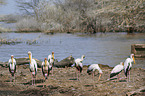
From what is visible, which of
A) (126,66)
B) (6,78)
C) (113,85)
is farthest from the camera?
(6,78)

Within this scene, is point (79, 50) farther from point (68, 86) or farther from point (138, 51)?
point (68, 86)

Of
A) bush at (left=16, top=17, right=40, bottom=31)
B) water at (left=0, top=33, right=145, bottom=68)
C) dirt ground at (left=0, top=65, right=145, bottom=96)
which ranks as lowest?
water at (left=0, top=33, right=145, bottom=68)

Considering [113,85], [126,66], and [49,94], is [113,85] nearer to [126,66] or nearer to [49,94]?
[126,66]

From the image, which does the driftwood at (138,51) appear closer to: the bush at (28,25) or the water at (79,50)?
the water at (79,50)

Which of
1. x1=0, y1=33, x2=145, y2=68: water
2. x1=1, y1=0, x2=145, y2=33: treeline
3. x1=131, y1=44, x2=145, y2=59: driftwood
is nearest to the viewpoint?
x1=131, y1=44, x2=145, y2=59: driftwood

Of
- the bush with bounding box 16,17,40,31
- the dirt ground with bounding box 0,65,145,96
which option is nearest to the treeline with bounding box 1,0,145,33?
the bush with bounding box 16,17,40,31

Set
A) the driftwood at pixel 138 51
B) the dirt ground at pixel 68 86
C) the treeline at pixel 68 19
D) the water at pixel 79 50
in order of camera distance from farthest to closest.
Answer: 1. the treeline at pixel 68 19
2. the water at pixel 79 50
3. the driftwood at pixel 138 51
4. the dirt ground at pixel 68 86

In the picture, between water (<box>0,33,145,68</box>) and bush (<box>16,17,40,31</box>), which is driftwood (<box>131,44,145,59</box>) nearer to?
water (<box>0,33,145,68</box>)

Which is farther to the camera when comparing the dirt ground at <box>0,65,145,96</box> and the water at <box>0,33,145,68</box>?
the water at <box>0,33,145,68</box>

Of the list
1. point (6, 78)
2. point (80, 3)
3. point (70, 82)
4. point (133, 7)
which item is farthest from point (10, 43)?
point (80, 3)

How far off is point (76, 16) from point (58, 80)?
3763cm

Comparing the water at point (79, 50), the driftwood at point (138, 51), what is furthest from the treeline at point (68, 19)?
the driftwood at point (138, 51)

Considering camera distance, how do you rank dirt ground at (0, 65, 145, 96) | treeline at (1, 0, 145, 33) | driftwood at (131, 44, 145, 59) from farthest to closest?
treeline at (1, 0, 145, 33) → driftwood at (131, 44, 145, 59) → dirt ground at (0, 65, 145, 96)

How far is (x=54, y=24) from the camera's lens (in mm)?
44781
